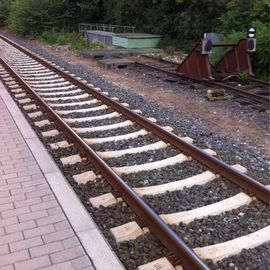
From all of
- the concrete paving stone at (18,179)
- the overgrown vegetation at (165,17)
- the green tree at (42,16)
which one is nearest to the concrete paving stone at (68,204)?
the concrete paving stone at (18,179)

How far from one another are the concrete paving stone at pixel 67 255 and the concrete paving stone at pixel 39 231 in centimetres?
40

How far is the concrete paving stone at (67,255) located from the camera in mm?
3682

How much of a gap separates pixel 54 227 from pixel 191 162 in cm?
234

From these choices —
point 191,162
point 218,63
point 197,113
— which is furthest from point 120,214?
point 218,63

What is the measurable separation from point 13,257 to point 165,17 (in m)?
19.4

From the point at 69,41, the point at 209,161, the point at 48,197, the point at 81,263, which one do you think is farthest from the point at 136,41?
the point at 81,263

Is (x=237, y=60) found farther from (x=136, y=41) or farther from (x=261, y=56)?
(x=136, y=41)

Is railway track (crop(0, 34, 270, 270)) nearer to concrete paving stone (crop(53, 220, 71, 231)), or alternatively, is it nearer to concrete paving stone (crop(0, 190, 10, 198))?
concrete paving stone (crop(53, 220, 71, 231))

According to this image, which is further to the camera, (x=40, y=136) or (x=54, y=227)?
(x=40, y=136)

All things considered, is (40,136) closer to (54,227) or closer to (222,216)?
(54,227)

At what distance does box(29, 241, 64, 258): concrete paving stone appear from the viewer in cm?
378

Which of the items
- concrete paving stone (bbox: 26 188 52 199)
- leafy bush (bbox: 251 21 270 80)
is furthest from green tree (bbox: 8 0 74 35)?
concrete paving stone (bbox: 26 188 52 199)

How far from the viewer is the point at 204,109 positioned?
9.24 m

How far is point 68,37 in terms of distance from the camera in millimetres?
25141
